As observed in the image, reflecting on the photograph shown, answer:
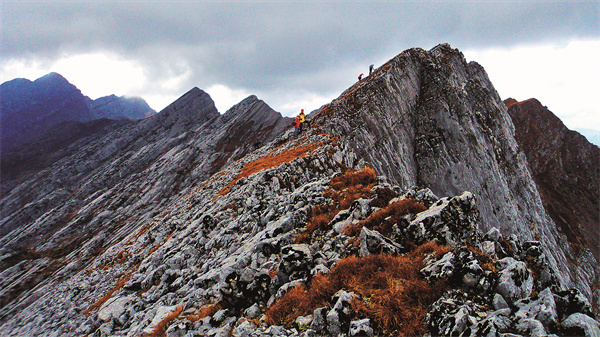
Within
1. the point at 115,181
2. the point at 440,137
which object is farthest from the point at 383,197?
the point at 115,181

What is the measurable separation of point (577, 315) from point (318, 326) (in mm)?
5364

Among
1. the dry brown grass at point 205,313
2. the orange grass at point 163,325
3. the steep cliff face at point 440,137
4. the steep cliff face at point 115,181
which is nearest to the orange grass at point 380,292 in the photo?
the dry brown grass at point 205,313

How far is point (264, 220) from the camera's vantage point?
50.2ft

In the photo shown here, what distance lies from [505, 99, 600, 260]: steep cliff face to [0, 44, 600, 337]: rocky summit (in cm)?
2242

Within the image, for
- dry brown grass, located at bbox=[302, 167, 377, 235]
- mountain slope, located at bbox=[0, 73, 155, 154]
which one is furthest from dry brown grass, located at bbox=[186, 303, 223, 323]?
mountain slope, located at bbox=[0, 73, 155, 154]

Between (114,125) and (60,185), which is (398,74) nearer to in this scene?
(60,185)

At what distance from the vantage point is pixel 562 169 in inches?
4272

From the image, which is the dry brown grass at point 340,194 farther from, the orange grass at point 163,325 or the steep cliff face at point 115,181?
the steep cliff face at point 115,181

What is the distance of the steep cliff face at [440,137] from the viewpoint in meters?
42.1

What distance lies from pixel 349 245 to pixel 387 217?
205cm

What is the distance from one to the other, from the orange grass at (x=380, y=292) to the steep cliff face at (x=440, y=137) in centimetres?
3057

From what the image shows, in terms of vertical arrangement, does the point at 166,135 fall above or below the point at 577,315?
above

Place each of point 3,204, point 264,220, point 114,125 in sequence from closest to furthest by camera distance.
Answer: point 264,220, point 3,204, point 114,125

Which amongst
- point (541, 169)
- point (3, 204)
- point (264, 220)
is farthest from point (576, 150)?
point (3, 204)
